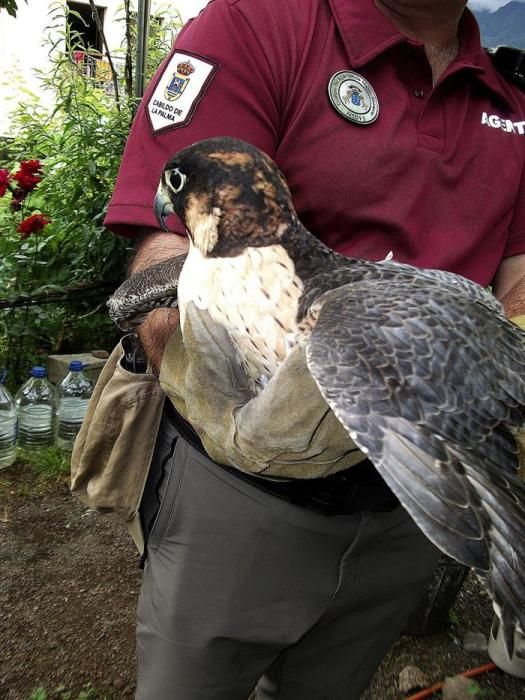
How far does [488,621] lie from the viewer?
395cm

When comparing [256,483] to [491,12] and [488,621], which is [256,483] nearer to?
[488,621]

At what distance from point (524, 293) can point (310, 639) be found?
142 centimetres

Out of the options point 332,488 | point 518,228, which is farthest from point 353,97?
point 332,488

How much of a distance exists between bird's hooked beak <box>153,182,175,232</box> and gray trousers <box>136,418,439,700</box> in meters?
0.72

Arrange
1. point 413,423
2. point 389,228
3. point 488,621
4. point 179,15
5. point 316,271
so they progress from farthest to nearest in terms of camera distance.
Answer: point 179,15 → point 488,621 → point 389,228 → point 316,271 → point 413,423

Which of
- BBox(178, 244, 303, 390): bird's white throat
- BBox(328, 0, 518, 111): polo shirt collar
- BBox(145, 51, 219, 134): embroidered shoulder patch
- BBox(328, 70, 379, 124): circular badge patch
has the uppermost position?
BBox(328, 0, 518, 111): polo shirt collar

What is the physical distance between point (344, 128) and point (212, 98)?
0.40 m

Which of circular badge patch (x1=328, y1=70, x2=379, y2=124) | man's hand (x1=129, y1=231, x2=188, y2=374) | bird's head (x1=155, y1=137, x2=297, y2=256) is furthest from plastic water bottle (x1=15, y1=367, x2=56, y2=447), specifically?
circular badge patch (x1=328, y1=70, x2=379, y2=124)

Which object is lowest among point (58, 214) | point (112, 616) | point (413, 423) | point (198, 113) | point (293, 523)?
point (112, 616)

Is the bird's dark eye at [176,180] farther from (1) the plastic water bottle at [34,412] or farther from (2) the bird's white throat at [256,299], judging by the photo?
(1) the plastic water bottle at [34,412]

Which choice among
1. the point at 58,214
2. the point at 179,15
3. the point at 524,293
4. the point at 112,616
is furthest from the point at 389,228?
the point at 179,15

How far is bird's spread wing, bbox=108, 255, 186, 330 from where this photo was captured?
1.91m

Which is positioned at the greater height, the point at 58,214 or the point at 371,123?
the point at 371,123

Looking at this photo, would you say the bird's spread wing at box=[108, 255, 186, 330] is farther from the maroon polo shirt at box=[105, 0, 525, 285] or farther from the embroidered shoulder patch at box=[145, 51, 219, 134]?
the embroidered shoulder patch at box=[145, 51, 219, 134]
